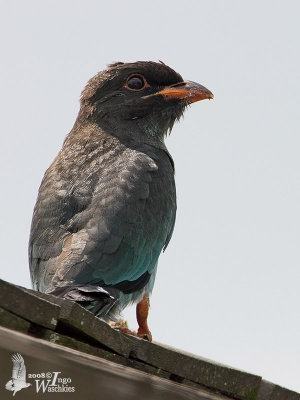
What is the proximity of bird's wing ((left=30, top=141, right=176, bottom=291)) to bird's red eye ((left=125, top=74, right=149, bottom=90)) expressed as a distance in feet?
4.05

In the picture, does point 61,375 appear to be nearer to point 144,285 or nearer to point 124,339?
point 124,339

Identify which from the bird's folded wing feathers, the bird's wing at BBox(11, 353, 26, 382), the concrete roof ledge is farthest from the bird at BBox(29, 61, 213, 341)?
the bird's wing at BBox(11, 353, 26, 382)

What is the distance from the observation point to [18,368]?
185 inches

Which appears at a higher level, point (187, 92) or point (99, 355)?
point (187, 92)

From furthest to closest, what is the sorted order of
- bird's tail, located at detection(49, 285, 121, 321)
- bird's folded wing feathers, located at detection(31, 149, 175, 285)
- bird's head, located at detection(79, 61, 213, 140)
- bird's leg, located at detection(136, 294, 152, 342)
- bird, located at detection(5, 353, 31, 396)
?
bird's head, located at detection(79, 61, 213, 140), bird's leg, located at detection(136, 294, 152, 342), bird's folded wing feathers, located at detection(31, 149, 175, 285), bird's tail, located at detection(49, 285, 121, 321), bird, located at detection(5, 353, 31, 396)

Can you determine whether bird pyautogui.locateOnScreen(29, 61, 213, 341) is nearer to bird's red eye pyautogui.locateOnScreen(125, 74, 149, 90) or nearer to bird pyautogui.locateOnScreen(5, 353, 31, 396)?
bird's red eye pyautogui.locateOnScreen(125, 74, 149, 90)

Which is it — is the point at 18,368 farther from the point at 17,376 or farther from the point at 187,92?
the point at 187,92

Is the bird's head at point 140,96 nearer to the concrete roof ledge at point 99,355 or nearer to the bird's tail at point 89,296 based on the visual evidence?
the bird's tail at point 89,296

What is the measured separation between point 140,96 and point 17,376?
6.48 m

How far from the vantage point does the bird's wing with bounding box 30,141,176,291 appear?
8094 mm

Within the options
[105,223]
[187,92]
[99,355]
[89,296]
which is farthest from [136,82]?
[99,355]

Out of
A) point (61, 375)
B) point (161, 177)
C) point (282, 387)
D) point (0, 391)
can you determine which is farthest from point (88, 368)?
point (161, 177)

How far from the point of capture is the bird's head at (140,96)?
10711 mm

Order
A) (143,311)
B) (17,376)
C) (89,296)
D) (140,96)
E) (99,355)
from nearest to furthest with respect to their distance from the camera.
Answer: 1. (17,376)
2. (99,355)
3. (89,296)
4. (143,311)
5. (140,96)
